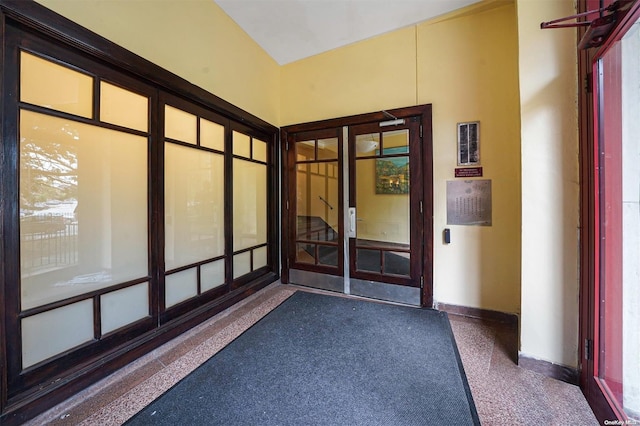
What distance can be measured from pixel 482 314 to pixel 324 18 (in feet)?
12.8

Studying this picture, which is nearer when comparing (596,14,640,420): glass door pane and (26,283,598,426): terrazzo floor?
(596,14,640,420): glass door pane

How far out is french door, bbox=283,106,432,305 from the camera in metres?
2.85

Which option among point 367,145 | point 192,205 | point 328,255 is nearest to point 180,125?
point 192,205

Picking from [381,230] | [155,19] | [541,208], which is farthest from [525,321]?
[155,19]

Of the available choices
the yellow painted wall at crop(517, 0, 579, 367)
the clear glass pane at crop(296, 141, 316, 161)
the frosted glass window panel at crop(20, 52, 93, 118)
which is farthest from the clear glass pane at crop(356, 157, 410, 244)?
the frosted glass window panel at crop(20, 52, 93, 118)

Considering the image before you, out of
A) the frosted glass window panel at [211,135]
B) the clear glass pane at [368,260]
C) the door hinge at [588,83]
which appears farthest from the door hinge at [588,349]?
the frosted glass window panel at [211,135]

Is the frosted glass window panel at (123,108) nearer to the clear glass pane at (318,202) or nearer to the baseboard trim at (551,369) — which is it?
the clear glass pane at (318,202)

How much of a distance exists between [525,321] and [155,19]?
3.94 m

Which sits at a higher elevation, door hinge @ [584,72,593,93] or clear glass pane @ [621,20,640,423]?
door hinge @ [584,72,593,93]

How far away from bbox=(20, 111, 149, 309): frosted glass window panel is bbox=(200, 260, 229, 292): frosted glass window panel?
613 mm

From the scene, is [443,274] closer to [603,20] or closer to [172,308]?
[603,20]

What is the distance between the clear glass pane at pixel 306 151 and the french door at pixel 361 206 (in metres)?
0.02

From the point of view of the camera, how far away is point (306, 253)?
3631 mm

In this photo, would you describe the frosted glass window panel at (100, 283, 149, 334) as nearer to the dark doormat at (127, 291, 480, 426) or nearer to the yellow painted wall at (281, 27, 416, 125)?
the dark doormat at (127, 291, 480, 426)
